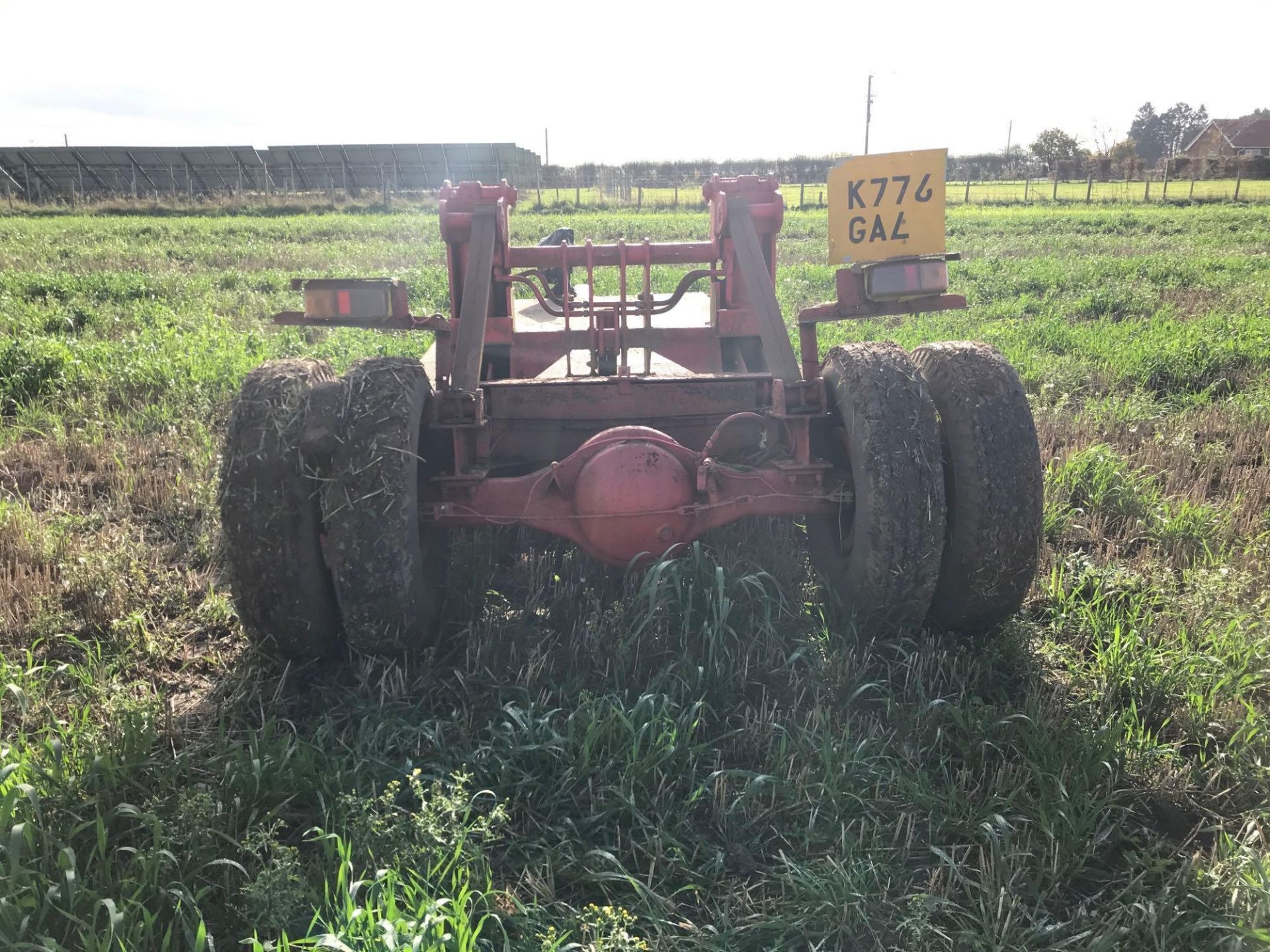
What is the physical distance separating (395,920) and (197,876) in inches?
25.3

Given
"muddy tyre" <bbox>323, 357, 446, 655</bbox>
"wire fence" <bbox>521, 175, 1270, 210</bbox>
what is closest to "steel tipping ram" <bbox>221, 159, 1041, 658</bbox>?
"muddy tyre" <bbox>323, 357, 446, 655</bbox>

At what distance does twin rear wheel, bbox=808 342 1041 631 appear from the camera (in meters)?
2.88

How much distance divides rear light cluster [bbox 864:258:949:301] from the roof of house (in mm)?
67798

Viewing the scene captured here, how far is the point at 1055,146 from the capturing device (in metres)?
51.9

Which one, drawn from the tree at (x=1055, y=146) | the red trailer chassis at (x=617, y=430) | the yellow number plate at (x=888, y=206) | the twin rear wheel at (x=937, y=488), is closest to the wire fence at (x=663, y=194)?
the tree at (x=1055, y=146)

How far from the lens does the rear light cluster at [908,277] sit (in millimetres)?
3186

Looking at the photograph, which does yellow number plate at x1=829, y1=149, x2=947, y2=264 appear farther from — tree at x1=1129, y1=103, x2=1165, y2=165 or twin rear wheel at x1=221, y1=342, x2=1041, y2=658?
tree at x1=1129, y1=103, x2=1165, y2=165

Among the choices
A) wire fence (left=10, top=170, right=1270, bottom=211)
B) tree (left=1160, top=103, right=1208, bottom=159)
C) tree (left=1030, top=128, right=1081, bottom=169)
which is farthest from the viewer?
tree (left=1160, top=103, right=1208, bottom=159)

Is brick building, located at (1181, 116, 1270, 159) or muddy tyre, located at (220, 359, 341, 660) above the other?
brick building, located at (1181, 116, 1270, 159)

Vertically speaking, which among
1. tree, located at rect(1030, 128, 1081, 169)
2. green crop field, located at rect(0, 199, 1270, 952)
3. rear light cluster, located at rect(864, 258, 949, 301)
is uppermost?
tree, located at rect(1030, 128, 1081, 169)

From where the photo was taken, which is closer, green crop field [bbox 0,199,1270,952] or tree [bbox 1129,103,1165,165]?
green crop field [bbox 0,199,1270,952]

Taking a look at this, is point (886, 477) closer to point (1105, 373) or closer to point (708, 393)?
point (708, 393)

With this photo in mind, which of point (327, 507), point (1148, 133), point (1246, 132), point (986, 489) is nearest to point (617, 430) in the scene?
point (327, 507)

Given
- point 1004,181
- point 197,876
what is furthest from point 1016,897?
point 1004,181
